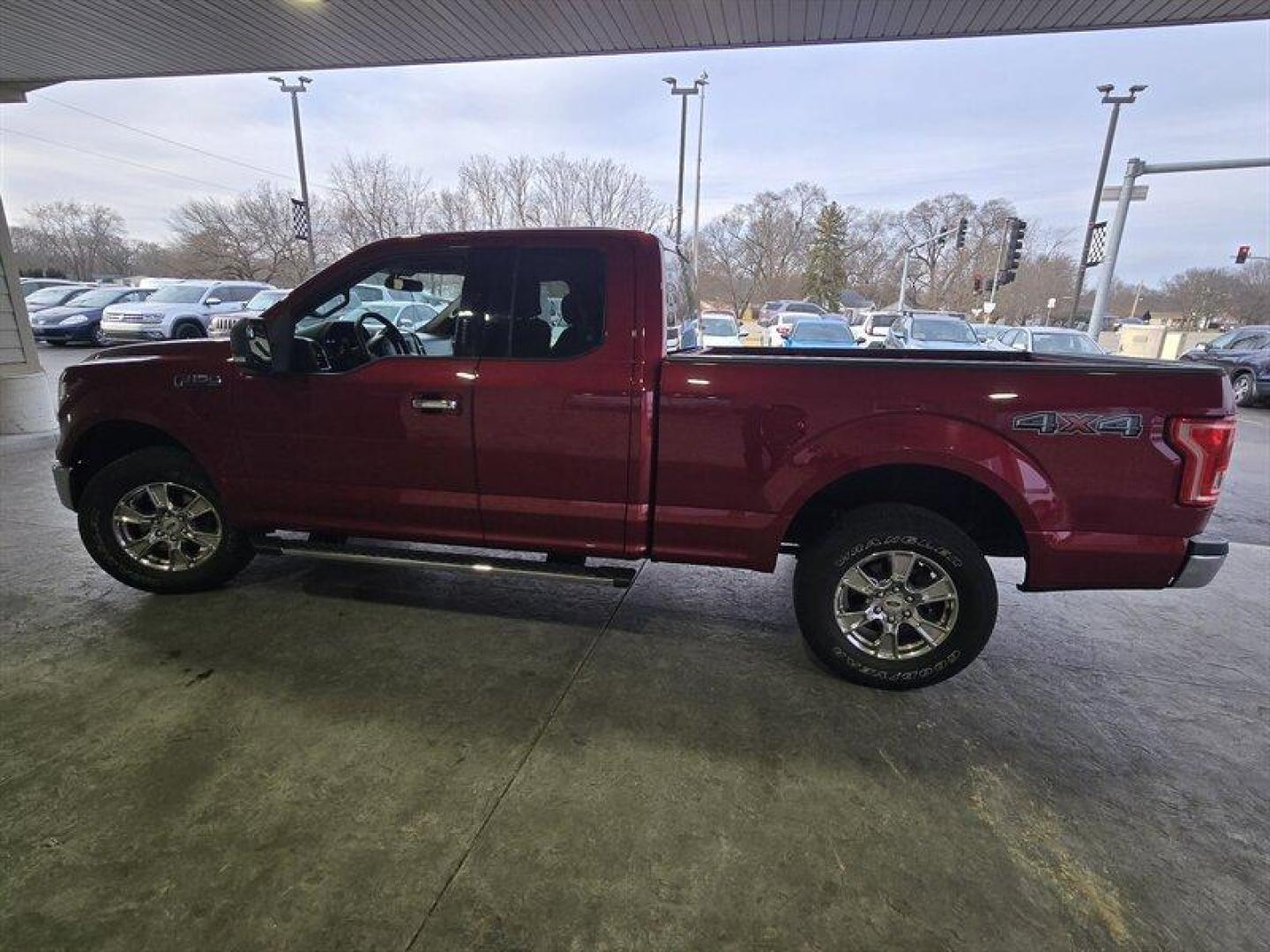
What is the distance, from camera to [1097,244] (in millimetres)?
18797

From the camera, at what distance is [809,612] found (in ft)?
9.79

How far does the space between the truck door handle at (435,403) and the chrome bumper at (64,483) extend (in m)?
2.19

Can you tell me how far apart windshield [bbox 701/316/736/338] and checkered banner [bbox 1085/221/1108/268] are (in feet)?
35.0

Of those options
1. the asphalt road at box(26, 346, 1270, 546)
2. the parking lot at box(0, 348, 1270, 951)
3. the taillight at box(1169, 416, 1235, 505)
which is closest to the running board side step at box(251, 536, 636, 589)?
the parking lot at box(0, 348, 1270, 951)

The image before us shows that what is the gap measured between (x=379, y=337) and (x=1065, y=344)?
14310 mm

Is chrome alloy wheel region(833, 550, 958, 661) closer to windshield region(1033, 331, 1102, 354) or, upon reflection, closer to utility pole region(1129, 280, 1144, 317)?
windshield region(1033, 331, 1102, 354)

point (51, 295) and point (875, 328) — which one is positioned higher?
point (51, 295)

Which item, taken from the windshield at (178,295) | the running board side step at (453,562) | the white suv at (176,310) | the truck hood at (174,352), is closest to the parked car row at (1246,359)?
the running board side step at (453,562)

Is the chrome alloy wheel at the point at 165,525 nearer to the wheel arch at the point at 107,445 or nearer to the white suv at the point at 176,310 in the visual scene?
the wheel arch at the point at 107,445

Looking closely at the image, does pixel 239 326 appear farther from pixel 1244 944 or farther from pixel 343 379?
pixel 1244 944

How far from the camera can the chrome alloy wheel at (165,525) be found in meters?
3.63

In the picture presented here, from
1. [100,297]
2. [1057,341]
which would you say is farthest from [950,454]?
[100,297]

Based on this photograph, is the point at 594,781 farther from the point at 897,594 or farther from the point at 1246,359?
the point at 1246,359

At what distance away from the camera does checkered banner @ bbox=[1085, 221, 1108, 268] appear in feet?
60.5
